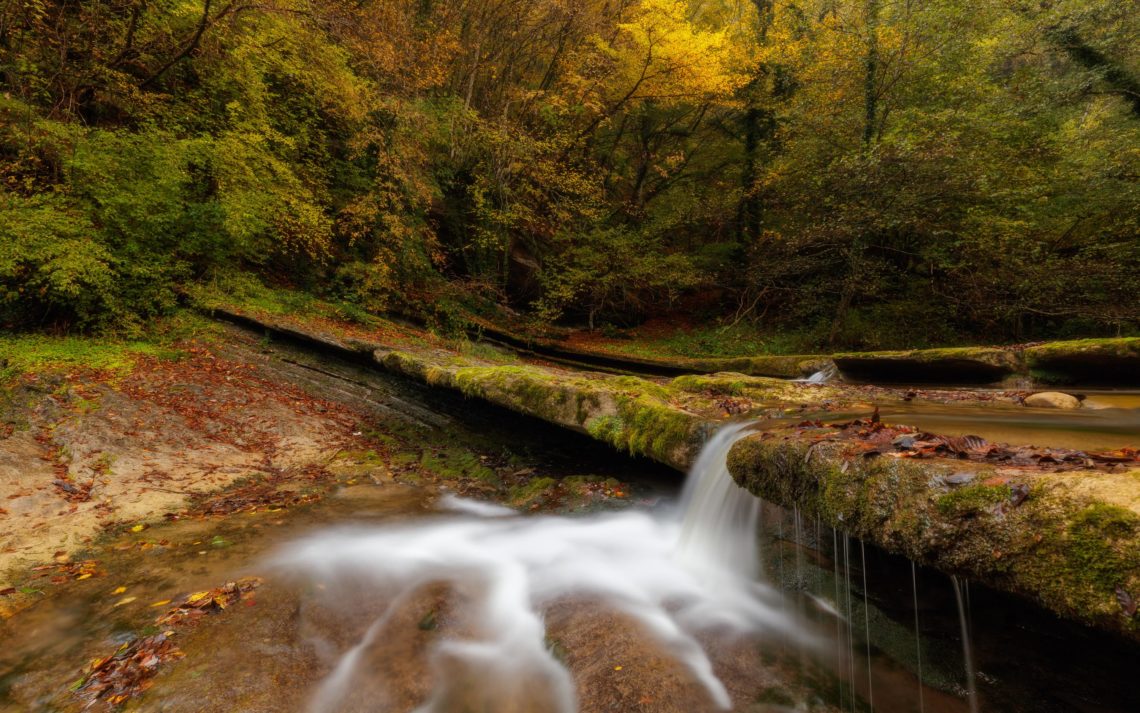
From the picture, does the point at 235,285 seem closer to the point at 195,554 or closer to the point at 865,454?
the point at 195,554

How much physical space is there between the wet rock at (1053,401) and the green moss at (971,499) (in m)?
4.44

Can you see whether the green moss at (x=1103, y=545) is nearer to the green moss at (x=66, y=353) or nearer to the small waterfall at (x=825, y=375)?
the small waterfall at (x=825, y=375)

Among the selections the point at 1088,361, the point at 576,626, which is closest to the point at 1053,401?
the point at 1088,361

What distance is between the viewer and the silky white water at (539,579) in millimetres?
2955

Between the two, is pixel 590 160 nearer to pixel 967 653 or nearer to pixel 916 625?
pixel 916 625

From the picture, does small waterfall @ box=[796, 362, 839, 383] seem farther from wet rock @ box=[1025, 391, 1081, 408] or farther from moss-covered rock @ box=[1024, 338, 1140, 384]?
wet rock @ box=[1025, 391, 1081, 408]

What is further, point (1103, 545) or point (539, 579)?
point (539, 579)

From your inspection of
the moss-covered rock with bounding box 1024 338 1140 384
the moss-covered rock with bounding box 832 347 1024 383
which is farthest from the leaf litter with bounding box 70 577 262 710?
the moss-covered rock with bounding box 1024 338 1140 384

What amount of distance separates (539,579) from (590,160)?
16.6 meters

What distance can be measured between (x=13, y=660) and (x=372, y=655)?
6.90 ft

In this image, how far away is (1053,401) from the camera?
5027 mm

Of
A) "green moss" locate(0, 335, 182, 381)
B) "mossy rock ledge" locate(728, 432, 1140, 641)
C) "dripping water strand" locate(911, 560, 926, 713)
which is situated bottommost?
"green moss" locate(0, 335, 182, 381)

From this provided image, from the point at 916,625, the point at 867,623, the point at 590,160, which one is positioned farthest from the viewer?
the point at 590,160

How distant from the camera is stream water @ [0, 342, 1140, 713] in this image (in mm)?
2512
